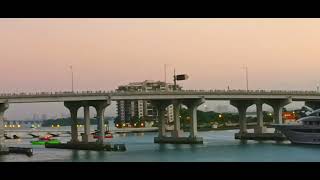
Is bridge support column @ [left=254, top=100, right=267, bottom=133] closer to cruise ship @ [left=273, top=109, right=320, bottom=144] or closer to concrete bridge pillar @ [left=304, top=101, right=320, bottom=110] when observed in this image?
concrete bridge pillar @ [left=304, top=101, right=320, bottom=110]

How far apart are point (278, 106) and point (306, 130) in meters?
11.3

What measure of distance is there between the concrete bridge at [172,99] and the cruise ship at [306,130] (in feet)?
22.8

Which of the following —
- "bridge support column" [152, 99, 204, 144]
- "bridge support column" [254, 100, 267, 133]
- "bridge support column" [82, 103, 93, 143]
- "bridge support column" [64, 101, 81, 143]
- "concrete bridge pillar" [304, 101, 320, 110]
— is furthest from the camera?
"concrete bridge pillar" [304, 101, 320, 110]

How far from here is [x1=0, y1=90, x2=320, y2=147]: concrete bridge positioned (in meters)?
34.2

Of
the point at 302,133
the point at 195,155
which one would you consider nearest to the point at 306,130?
the point at 302,133

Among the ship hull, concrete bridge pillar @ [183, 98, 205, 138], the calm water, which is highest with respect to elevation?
concrete bridge pillar @ [183, 98, 205, 138]

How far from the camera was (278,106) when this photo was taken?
148ft

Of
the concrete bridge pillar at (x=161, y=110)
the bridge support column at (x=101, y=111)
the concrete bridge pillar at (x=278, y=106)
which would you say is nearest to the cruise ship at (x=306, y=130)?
the concrete bridge pillar at (x=278, y=106)

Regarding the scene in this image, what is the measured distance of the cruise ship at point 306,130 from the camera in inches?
1310

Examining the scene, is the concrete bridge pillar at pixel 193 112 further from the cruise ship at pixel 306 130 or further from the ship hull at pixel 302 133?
the cruise ship at pixel 306 130

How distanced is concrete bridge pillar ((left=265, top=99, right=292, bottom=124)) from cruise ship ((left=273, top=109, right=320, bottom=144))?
875cm

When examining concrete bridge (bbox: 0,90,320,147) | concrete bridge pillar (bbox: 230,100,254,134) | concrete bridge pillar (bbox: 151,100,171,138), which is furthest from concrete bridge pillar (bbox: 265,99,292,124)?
concrete bridge pillar (bbox: 151,100,171,138)
